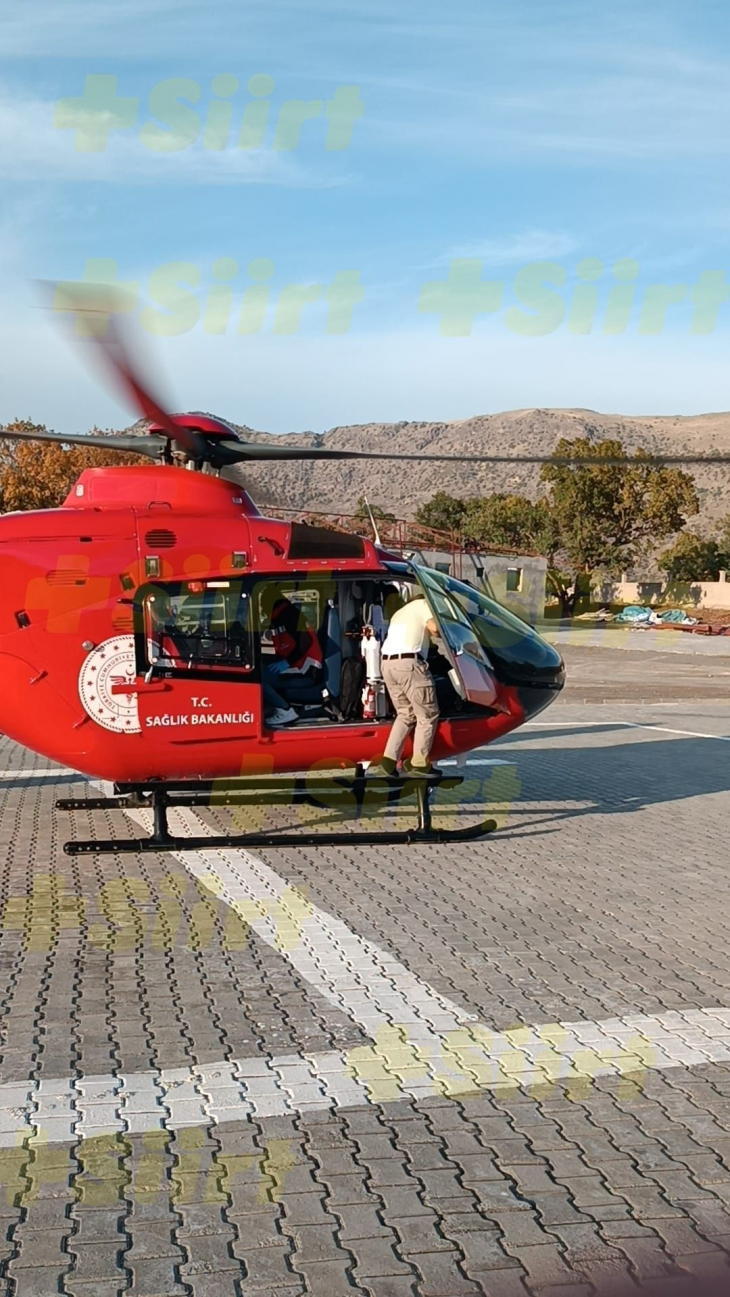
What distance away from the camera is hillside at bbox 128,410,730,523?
96.4 m

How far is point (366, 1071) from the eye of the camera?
545 cm

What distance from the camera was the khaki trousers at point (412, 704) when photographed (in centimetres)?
996

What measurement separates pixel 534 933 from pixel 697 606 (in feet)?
193

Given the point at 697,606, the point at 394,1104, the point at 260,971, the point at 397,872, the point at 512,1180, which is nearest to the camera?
the point at 512,1180

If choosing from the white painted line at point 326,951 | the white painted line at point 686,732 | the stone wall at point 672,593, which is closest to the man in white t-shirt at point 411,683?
the white painted line at point 326,951

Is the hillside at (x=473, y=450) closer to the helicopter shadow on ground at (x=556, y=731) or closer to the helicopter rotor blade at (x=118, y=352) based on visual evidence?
the helicopter shadow on ground at (x=556, y=731)

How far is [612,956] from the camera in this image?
7234mm

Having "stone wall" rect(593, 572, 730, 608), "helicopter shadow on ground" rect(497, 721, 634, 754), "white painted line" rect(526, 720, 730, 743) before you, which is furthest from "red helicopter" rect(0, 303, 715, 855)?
"stone wall" rect(593, 572, 730, 608)

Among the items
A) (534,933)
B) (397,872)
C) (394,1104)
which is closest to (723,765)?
(397,872)

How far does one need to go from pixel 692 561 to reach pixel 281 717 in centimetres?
6492

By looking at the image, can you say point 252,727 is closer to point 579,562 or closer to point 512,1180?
point 512,1180

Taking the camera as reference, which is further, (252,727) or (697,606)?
(697,606)

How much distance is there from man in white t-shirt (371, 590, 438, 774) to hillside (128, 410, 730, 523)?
7795 cm

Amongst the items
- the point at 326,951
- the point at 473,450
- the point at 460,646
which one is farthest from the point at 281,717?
the point at 473,450
